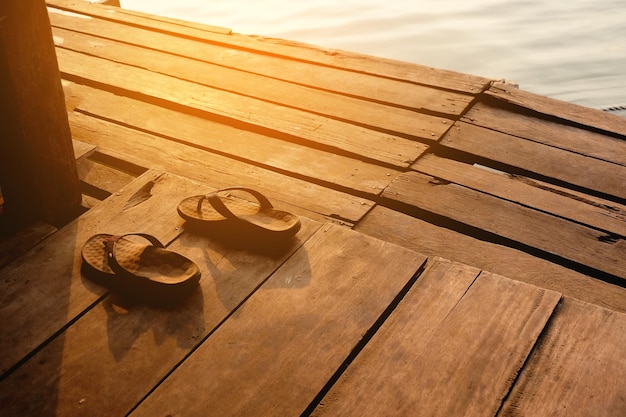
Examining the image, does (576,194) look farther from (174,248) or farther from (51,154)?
(51,154)

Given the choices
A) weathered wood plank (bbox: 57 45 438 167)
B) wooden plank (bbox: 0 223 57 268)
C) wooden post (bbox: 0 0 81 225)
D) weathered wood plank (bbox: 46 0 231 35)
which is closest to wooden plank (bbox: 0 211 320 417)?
wooden plank (bbox: 0 223 57 268)

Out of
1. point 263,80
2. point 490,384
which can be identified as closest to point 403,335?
point 490,384

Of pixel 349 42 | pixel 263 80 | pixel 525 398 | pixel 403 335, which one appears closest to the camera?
pixel 525 398

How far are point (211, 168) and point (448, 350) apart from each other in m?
1.31

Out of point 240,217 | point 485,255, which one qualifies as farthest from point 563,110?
point 240,217

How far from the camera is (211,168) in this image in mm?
2654

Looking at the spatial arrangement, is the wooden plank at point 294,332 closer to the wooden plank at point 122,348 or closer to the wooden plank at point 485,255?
the wooden plank at point 122,348

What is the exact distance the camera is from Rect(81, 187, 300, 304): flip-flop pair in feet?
6.10

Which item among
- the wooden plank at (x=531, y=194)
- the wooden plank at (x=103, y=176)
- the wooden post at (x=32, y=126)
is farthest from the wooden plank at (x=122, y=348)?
the wooden plank at (x=531, y=194)

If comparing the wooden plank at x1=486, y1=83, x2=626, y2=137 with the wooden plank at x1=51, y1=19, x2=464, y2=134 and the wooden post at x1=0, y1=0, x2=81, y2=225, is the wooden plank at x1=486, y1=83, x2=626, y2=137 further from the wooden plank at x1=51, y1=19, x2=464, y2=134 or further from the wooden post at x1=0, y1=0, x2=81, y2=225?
the wooden post at x1=0, y1=0, x2=81, y2=225

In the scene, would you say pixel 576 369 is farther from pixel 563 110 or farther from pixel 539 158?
pixel 563 110

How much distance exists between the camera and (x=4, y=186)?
2.18 m

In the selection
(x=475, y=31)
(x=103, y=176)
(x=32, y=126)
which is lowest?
(x=475, y=31)

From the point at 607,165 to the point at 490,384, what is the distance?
4.81 ft
